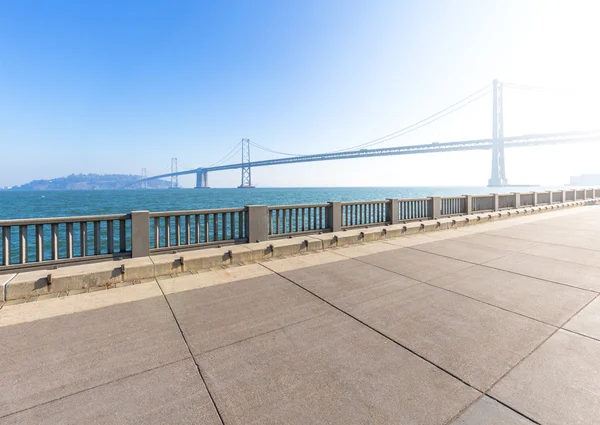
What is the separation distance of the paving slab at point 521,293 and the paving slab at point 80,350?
150 inches

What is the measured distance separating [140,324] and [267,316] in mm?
1389

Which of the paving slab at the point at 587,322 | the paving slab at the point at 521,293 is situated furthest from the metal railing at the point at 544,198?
the paving slab at the point at 587,322

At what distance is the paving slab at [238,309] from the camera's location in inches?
128

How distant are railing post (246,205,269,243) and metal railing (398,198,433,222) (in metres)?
5.24

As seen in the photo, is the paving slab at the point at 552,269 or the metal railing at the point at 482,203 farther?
the metal railing at the point at 482,203

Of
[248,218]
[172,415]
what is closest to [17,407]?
[172,415]

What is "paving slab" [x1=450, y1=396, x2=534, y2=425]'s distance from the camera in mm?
2051

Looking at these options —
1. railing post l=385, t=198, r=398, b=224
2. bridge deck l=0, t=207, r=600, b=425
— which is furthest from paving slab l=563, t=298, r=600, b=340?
railing post l=385, t=198, r=398, b=224

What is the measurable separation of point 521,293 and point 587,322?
916 mm

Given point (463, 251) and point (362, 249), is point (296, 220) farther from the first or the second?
point (463, 251)

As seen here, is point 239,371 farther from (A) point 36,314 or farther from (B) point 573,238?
(B) point 573,238

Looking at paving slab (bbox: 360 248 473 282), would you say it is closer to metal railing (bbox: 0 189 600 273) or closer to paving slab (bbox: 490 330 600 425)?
paving slab (bbox: 490 330 600 425)

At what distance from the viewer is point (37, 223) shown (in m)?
5.31

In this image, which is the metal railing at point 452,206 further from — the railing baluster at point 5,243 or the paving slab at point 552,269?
the railing baluster at point 5,243
